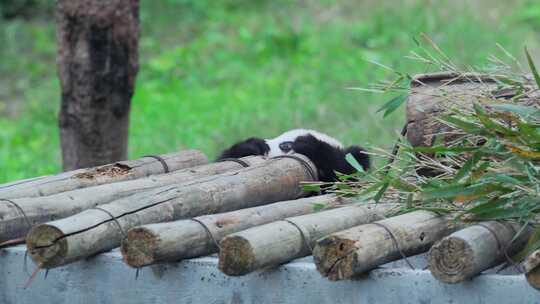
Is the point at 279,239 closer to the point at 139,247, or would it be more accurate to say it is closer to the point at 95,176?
the point at 139,247

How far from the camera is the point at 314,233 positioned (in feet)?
9.42

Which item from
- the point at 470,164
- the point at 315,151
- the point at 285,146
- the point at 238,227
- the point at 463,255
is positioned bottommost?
the point at 285,146

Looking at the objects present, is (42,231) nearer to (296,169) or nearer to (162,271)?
(162,271)

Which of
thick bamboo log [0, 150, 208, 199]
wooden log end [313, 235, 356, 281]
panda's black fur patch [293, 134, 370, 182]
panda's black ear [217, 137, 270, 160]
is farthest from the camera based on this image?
panda's black ear [217, 137, 270, 160]

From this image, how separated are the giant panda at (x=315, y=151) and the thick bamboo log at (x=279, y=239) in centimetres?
91

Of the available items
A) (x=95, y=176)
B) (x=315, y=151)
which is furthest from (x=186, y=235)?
(x=315, y=151)

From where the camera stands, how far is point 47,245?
2.75 meters

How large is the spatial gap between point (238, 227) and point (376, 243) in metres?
0.48

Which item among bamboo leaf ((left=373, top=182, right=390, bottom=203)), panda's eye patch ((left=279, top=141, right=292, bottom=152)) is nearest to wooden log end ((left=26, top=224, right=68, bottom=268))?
bamboo leaf ((left=373, top=182, right=390, bottom=203))

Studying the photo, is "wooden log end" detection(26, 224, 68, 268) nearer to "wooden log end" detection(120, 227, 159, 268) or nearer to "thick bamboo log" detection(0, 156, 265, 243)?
"wooden log end" detection(120, 227, 159, 268)

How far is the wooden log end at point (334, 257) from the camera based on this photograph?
8.41ft

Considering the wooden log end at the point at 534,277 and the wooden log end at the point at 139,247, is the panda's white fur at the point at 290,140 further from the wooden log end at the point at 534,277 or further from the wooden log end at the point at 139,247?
the wooden log end at the point at 534,277

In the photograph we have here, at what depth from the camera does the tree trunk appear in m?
4.88

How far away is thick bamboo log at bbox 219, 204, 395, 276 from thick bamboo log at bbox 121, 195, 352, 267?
15 centimetres
